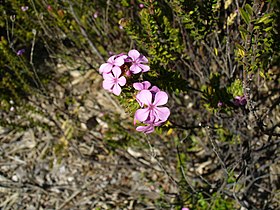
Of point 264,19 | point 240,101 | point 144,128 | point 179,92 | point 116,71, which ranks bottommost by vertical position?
point 240,101

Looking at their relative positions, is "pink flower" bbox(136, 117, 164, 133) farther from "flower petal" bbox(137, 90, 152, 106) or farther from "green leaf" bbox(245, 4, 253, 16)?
"green leaf" bbox(245, 4, 253, 16)

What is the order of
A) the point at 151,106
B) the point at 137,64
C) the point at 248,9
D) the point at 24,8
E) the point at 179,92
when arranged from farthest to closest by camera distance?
the point at 24,8 < the point at 179,92 < the point at 137,64 < the point at 151,106 < the point at 248,9

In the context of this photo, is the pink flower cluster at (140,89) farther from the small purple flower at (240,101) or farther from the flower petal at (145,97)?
the small purple flower at (240,101)

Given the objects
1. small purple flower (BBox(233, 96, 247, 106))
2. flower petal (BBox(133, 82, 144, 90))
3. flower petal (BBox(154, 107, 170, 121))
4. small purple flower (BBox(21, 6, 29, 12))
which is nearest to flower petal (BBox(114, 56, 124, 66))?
flower petal (BBox(133, 82, 144, 90))

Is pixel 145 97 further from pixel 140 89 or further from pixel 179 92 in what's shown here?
pixel 179 92

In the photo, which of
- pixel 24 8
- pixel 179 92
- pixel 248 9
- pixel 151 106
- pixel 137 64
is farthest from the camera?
pixel 24 8

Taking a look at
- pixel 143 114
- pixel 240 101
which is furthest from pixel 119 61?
pixel 240 101

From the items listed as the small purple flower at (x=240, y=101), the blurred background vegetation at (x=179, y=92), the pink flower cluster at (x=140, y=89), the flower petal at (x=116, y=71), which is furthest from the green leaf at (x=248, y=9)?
the small purple flower at (x=240, y=101)
